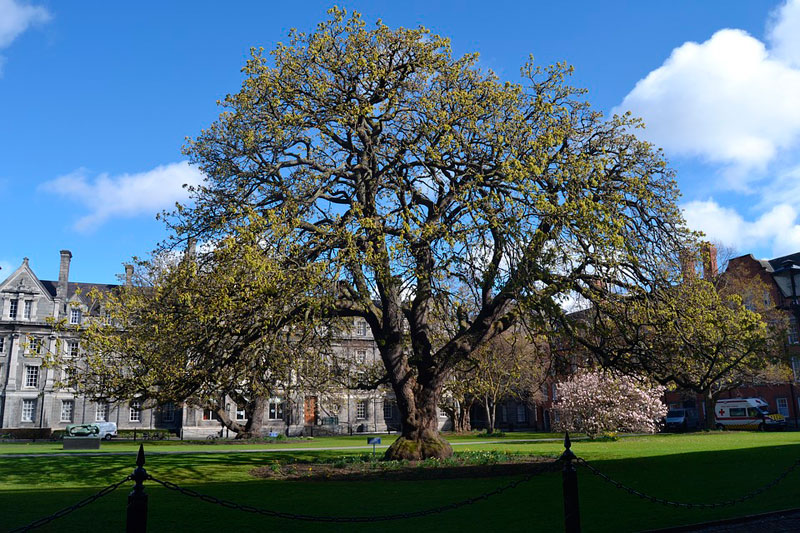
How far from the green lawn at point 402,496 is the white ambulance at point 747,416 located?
98.9ft

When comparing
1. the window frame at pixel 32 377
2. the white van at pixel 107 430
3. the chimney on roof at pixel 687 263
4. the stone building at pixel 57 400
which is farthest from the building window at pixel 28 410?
the chimney on roof at pixel 687 263

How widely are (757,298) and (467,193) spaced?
37116 mm

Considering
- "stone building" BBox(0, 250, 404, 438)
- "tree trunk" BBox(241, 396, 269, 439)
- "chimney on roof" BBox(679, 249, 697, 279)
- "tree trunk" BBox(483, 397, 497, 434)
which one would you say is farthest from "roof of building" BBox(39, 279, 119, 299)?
"chimney on roof" BBox(679, 249, 697, 279)

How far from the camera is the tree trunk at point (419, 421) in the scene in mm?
19139

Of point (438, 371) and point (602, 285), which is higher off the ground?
point (602, 285)

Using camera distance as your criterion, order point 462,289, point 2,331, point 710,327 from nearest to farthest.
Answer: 1. point 710,327
2. point 462,289
3. point 2,331

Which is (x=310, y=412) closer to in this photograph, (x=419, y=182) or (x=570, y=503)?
(x=419, y=182)

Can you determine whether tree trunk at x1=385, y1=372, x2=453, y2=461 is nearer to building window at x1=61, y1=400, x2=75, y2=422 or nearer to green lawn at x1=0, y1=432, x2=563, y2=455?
green lawn at x1=0, y1=432, x2=563, y2=455

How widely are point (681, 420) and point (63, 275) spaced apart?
201 ft

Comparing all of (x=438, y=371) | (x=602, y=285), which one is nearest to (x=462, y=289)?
(x=438, y=371)

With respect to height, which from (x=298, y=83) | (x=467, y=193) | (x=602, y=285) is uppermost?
(x=298, y=83)

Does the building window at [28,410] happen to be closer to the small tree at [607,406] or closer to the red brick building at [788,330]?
the small tree at [607,406]

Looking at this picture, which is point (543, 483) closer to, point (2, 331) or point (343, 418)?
point (343, 418)

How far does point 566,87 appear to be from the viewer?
774 inches
